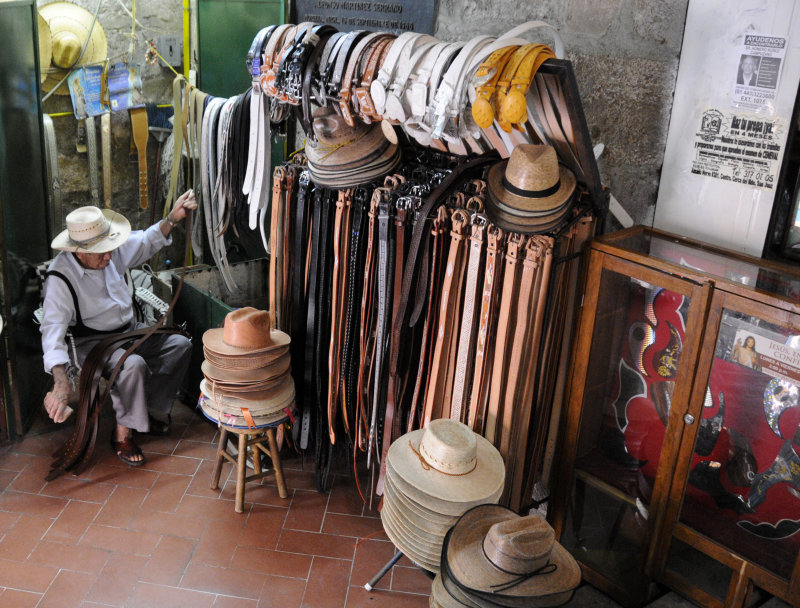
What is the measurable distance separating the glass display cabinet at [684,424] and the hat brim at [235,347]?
170cm

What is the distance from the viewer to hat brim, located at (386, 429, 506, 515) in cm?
362

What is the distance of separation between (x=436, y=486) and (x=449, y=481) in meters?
0.07

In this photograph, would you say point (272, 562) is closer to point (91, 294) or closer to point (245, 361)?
point (245, 361)

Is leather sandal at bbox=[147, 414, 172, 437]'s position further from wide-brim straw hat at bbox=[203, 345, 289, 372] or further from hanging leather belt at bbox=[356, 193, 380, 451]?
hanging leather belt at bbox=[356, 193, 380, 451]

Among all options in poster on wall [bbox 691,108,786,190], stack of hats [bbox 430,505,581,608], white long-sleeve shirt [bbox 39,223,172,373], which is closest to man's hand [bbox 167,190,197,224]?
white long-sleeve shirt [bbox 39,223,172,373]

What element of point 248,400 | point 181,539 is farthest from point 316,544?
point 248,400

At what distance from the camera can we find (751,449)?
346 cm

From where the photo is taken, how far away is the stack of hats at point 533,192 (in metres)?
3.52

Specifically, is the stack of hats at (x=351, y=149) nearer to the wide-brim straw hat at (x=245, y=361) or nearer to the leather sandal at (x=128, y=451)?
the wide-brim straw hat at (x=245, y=361)

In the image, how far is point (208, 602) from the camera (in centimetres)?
402

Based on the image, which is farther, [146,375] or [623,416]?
[146,375]

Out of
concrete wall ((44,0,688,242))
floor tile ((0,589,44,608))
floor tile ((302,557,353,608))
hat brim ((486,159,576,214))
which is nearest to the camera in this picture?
hat brim ((486,159,576,214))

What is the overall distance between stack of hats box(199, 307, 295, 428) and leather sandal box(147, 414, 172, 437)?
102 centimetres

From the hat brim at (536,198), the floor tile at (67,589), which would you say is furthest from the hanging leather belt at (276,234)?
the floor tile at (67,589)
